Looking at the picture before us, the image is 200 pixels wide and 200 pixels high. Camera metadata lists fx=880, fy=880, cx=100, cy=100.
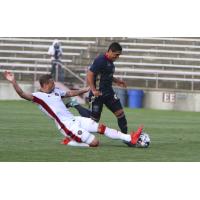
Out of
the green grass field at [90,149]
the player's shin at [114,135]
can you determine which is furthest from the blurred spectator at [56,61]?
the player's shin at [114,135]

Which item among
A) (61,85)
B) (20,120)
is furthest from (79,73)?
(20,120)

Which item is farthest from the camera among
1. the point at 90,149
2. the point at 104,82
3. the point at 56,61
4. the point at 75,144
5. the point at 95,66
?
the point at 56,61

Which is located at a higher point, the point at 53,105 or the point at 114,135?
the point at 53,105

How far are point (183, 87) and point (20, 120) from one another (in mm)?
14243

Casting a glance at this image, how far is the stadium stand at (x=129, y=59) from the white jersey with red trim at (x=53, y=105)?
1949cm

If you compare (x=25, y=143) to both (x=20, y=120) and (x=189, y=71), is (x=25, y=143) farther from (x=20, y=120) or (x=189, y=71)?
(x=189, y=71)

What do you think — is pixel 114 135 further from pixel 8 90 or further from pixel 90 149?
pixel 8 90

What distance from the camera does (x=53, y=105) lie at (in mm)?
13734

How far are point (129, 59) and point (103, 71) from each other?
21.6 m

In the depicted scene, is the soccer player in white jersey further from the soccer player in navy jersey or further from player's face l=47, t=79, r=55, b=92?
the soccer player in navy jersey

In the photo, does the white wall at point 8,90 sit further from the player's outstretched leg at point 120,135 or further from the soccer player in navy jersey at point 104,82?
the player's outstretched leg at point 120,135

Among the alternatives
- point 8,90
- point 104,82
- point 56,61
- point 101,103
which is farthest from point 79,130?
point 8,90

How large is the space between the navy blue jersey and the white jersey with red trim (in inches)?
35.2

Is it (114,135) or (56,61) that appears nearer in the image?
(114,135)
